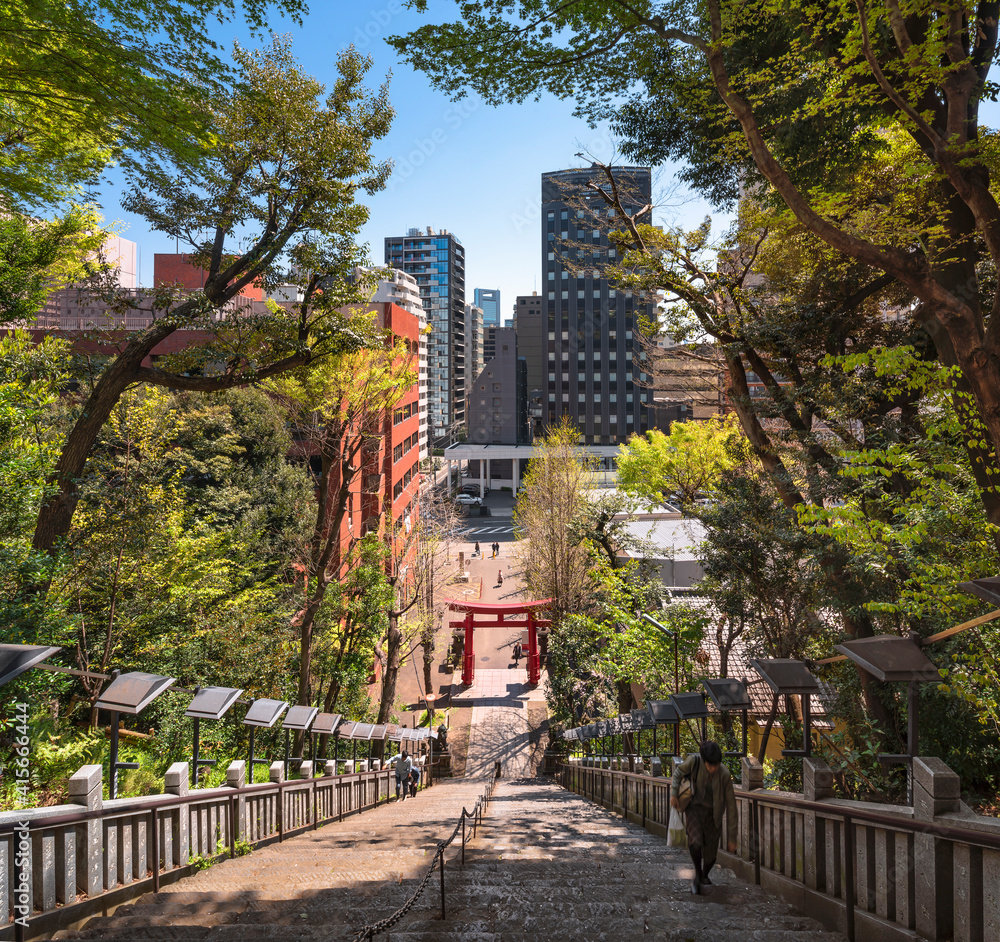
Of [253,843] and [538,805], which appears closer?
[253,843]

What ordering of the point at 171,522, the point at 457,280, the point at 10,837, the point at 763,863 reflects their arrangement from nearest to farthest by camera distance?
the point at 10,837 < the point at 763,863 < the point at 171,522 < the point at 457,280

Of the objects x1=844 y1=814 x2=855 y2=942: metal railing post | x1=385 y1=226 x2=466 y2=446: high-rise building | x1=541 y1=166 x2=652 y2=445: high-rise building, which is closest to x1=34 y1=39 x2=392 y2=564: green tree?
x1=844 y1=814 x2=855 y2=942: metal railing post

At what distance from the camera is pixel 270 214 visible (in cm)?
979

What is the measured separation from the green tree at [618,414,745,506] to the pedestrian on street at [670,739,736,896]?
16.2 metres

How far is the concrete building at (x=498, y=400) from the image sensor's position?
65.6m

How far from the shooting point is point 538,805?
11.8m

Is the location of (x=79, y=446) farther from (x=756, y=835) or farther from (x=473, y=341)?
(x=473, y=341)

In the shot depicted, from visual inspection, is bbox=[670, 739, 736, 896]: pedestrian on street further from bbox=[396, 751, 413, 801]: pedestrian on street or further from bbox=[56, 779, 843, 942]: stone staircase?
bbox=[396, 751, 413, 801]: pedestrian on street

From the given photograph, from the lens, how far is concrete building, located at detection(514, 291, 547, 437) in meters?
69.2

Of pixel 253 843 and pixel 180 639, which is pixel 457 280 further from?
pixel 253 843

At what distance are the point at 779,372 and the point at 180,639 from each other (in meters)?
13.8

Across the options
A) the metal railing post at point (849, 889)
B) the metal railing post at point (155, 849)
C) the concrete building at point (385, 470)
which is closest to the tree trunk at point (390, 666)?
the concrete building at point (385, 470)

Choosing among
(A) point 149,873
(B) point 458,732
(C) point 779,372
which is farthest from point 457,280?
(A) point 149,873

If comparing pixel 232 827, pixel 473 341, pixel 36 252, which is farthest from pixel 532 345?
pixel 232 827
